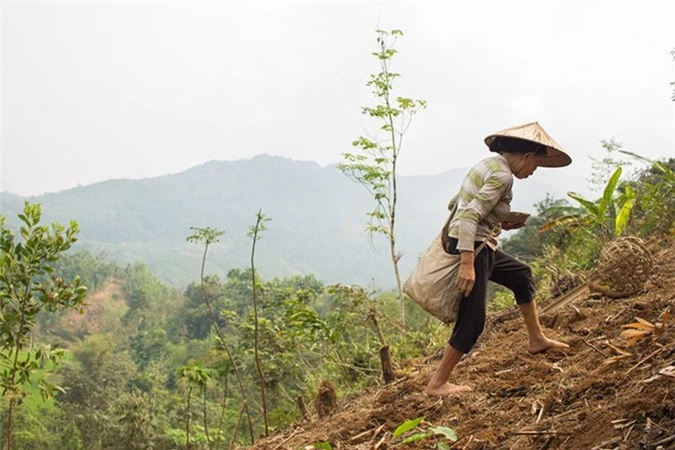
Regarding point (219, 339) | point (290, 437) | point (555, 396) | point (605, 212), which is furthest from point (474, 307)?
point (219, 339)

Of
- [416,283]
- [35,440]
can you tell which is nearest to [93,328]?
[35,440]

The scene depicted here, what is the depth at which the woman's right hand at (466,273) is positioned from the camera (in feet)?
10.5

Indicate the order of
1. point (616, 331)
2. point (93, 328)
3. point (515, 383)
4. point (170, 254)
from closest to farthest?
point (515, 383) < point (616, 331) < point (93, 328) < point (170, 254)

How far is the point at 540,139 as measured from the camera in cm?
329

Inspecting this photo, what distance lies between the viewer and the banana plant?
550cm

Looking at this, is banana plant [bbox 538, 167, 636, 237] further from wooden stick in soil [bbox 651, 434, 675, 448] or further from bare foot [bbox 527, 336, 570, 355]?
wooden stick in soil [bbox 651, 434, 675, 448]

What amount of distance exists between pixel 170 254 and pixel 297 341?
175793 millimetres

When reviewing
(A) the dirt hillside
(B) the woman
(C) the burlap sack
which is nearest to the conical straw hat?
(B) the woman

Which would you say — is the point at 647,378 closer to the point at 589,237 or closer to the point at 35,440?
the point at 589,237

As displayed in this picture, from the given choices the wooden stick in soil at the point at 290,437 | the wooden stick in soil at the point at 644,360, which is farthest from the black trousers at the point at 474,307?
the wooden stick in soil at the point at 290,437

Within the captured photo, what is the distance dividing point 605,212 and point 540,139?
310 centimetres

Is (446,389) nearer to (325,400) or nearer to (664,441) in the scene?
(325,400)

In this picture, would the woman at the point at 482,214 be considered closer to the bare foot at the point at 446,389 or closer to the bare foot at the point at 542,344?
the bare foot at the point at 446,389

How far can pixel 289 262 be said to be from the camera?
195 metres
